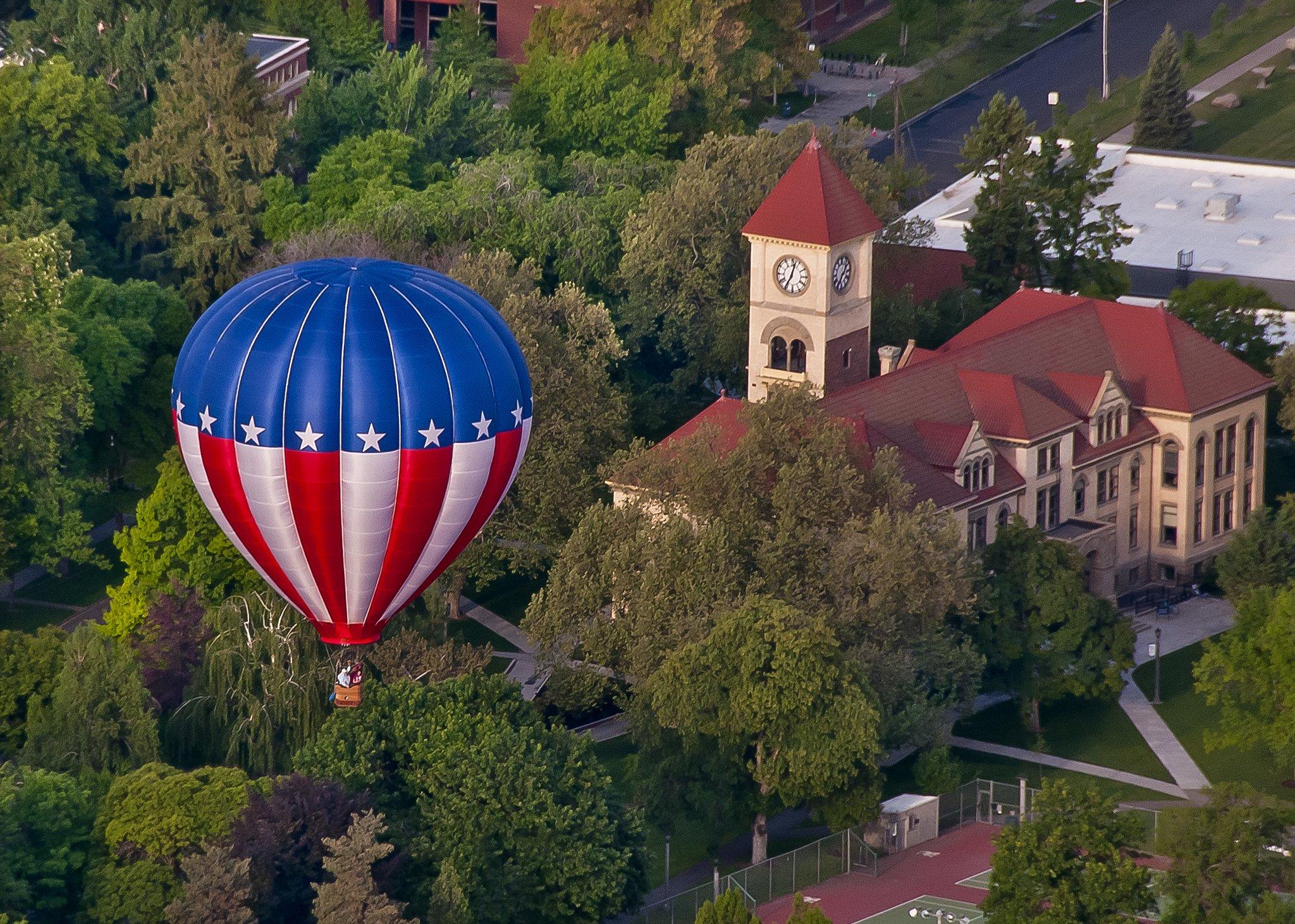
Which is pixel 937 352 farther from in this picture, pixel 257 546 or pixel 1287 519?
pixel 257 546

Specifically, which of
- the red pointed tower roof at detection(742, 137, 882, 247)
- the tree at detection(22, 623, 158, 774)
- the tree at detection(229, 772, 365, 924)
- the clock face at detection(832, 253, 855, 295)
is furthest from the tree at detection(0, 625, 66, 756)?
the clock face at detection(832, 253, 855, 295)

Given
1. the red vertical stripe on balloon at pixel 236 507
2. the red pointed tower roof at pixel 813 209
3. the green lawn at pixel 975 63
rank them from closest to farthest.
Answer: the red vertical stripe on balloon at pixel 236 507, the red pointed tower roof at pixel 813 209, the green lawn at pixel 975 63

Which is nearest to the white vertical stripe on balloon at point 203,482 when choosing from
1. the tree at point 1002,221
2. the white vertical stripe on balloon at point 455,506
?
the white vertical stripe on balloon at point 455,506

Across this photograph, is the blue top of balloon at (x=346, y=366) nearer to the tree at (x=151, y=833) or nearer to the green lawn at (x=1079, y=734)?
the tree at (x=151, y=833)

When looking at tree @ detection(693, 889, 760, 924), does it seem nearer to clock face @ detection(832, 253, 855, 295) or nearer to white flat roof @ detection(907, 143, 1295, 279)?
clock face @ detection(832, 253, 855, 295)

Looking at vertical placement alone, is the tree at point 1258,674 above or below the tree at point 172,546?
below

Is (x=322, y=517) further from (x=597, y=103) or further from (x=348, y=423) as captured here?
(x=597, y=103)
